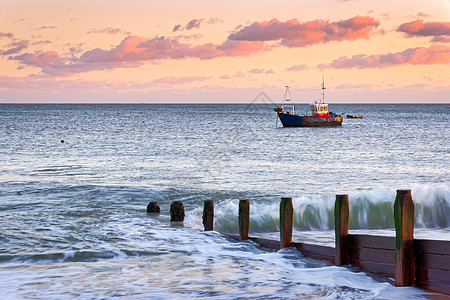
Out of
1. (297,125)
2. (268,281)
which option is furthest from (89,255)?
(297,125)

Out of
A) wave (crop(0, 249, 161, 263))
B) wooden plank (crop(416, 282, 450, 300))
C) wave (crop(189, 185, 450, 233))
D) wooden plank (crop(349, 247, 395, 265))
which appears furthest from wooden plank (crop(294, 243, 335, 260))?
wave (crop(189, 185, 450, 233))

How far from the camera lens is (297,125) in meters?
93.6

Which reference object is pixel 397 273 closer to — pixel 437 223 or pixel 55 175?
pixel 437 223

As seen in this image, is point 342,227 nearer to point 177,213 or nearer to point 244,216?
point 244,216

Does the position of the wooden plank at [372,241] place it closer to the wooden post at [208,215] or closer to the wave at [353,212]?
the wooden post at [208,215]

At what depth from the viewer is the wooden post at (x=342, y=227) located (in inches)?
388

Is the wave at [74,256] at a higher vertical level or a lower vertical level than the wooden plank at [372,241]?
lower

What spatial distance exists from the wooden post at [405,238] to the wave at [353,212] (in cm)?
860

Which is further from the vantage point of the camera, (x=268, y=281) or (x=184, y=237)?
(x=184, y=237)

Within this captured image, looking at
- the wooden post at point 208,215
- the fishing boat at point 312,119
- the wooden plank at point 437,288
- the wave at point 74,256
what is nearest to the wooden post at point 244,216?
the wooden post at point 208,215

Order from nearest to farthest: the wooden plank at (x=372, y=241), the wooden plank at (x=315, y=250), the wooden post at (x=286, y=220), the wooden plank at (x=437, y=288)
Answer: the wooden plank at (x=437, y=288) < the wooden plank at (x=372, y=241) < the wooden plank at (x=315, y=250) < the wooden post at (x=286, y=220)

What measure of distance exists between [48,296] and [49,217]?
9.17 metres

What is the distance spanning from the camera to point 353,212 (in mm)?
19062

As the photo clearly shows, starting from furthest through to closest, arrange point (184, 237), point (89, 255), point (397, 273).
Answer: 1. point (184, 237)
2. point (89, 255)
3. point (397, 273)
